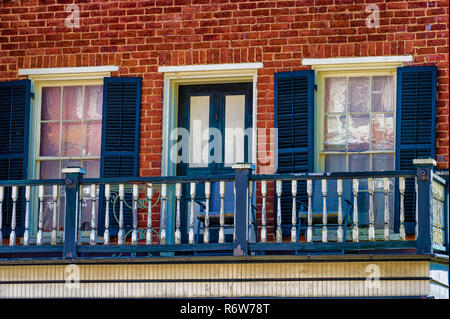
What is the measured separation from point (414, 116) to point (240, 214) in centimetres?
255

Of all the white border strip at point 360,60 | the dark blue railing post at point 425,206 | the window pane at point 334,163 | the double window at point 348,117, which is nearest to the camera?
the dark blue railing post at point 425,206

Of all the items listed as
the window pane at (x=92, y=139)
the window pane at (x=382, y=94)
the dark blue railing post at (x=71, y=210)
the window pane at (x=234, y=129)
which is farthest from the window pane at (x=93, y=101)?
the window pane at (x=382, y=94)

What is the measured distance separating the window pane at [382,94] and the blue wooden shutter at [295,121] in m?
0.77

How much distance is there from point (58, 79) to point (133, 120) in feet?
3.98

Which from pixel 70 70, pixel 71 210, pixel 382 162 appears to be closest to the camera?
pixel 71 210

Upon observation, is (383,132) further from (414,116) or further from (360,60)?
(360,60)

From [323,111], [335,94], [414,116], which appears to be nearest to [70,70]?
[323,111]

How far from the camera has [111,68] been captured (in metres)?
12.7

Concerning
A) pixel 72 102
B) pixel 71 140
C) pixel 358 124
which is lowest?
pixel 71 140

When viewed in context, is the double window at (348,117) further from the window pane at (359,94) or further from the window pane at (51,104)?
the window pane at (51,104)

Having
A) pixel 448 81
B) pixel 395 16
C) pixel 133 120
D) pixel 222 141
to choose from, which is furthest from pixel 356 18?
pixel 133 120

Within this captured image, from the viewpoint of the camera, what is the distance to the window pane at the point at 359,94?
12.2m

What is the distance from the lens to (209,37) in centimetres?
1258
